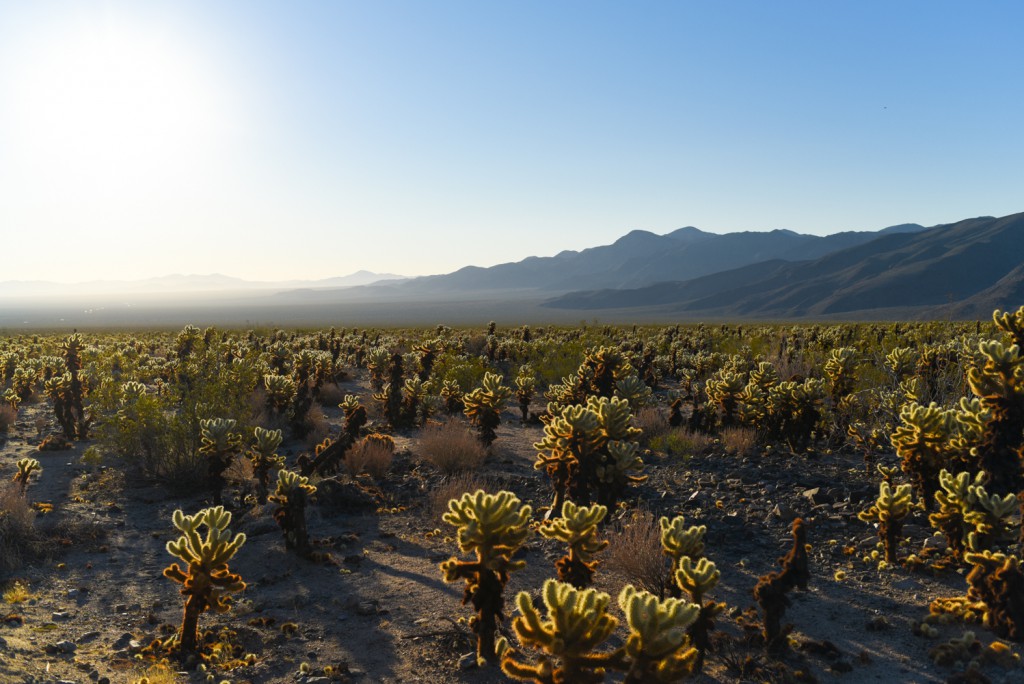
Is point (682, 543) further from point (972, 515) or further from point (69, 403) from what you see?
point (69, 403)

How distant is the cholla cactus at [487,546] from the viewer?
5211 mm

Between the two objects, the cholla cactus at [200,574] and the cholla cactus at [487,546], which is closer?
the cholla cactus at [487,546]

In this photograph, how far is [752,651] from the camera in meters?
5.56

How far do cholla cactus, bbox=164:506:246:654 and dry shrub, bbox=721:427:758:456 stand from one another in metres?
9.03

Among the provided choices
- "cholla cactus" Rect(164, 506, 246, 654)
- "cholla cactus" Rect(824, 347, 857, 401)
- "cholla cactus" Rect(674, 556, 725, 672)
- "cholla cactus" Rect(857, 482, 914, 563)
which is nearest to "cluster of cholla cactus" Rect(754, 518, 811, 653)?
"cholla cactus" Rect(674, 556, 725, 672)

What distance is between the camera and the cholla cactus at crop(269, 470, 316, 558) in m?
7.68

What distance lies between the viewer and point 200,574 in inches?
221

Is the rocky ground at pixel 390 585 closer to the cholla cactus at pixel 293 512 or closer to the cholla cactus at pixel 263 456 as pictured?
the cholla cactus at pixel 293 512

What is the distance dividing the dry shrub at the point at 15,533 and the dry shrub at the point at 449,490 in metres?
4.90

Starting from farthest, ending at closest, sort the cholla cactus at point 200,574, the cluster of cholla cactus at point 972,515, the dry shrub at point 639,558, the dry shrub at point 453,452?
the dry shrub at point 453,452 < the dry shrub at point 639,558 < the cluster of cholla cactus at point 972,515 < the cholla cactus at point 200,574

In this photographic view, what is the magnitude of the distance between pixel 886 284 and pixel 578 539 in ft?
501

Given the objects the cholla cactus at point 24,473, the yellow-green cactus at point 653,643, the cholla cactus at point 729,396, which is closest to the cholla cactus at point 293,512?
the cholla cactus at point 24,473

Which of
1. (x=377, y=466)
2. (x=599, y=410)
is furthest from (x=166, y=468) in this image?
(x=599, y=410)

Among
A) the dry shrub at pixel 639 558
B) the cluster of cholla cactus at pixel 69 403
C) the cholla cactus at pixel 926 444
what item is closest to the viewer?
the dry shrub at pixel 639 558
